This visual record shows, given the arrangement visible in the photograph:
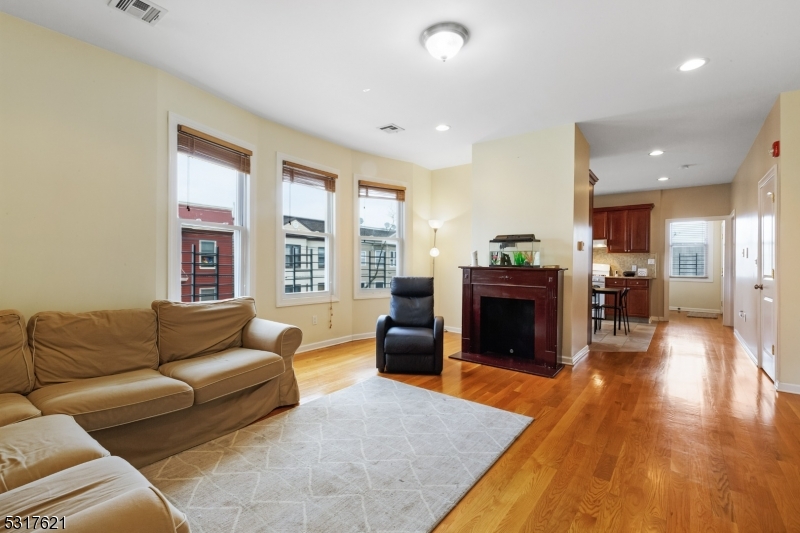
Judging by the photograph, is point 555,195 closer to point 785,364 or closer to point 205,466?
point 785,364

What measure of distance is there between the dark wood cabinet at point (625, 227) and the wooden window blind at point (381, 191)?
4233 millimetres

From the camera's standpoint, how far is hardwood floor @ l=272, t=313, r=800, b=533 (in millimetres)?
1660

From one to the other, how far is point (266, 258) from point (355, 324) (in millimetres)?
1714

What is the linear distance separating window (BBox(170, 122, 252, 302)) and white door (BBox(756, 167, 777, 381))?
17.3ft

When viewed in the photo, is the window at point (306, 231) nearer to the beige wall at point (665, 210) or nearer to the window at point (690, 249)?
the beige wall at point (665, 210)

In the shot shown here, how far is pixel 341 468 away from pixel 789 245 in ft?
14.0

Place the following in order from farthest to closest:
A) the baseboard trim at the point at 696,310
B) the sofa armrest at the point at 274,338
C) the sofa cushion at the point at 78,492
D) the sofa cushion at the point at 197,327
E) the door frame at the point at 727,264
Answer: the baseboard trim at the point at 696,310 < the door frame at the point at 727,264 < the sofa armrest at the point at 274,338 < the sofa cushion at the point at 197,327 < the sofa cushion at the point at 78,492

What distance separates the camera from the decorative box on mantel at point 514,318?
3875 millimetres

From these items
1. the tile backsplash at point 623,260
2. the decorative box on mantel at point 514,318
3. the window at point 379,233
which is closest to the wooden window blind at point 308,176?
the window at point 379,233

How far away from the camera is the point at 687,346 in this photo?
507cm

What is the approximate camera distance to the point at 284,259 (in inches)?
168

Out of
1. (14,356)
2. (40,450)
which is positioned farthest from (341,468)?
(14,356)

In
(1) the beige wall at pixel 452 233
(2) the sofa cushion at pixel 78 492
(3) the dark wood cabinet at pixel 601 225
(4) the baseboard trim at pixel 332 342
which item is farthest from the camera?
(3) the dark wood cabinet at pixel 601 225

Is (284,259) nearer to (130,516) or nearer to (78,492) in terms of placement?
(78,492)
